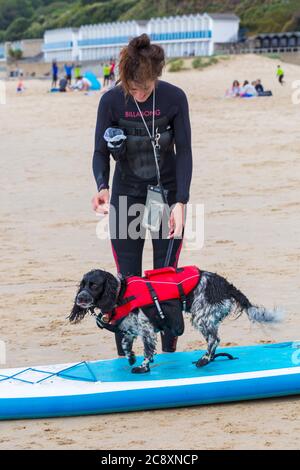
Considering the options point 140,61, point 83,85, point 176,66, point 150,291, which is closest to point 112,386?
point 150,291

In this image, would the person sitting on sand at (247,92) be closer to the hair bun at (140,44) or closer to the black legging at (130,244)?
the black legging at (130,244)

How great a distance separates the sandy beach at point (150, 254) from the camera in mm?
4438

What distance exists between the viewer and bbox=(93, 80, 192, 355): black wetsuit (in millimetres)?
4996

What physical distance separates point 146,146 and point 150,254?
4.02m

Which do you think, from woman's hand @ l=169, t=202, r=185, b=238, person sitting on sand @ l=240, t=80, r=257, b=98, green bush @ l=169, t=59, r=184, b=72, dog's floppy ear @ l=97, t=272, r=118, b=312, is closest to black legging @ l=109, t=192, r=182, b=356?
woman's hand @ l=169, t=202, r=185, b=238

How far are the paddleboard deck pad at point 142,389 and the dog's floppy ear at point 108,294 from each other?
40cm

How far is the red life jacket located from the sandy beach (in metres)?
0.54

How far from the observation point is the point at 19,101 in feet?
93.1

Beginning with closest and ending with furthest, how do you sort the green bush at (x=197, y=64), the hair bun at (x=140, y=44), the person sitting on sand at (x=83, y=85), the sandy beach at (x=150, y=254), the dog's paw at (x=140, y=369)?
1. the sandy beach at (x=150, y=254)
2. the hair bun at (x=140, y=44)
3. the dog's paw at (x=140, y=369)
4. the person sitting on sand at (x=83, y=85)
5. the green bush at (x=197, y=64)

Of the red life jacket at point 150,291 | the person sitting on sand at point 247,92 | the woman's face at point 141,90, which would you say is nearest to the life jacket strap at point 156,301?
the red life jacket at point 150,291

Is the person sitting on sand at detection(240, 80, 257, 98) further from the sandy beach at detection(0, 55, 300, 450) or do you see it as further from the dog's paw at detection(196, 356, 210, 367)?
the dog's paw at detection(196, 356, 210, 367)

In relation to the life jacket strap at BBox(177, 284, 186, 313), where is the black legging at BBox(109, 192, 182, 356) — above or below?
above

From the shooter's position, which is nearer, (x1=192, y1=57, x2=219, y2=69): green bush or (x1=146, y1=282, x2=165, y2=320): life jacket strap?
(x1=146, y1=282, x2=165, y2=320): life jacket strap

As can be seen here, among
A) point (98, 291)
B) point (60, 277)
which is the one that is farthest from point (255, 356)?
point (60, 277)
